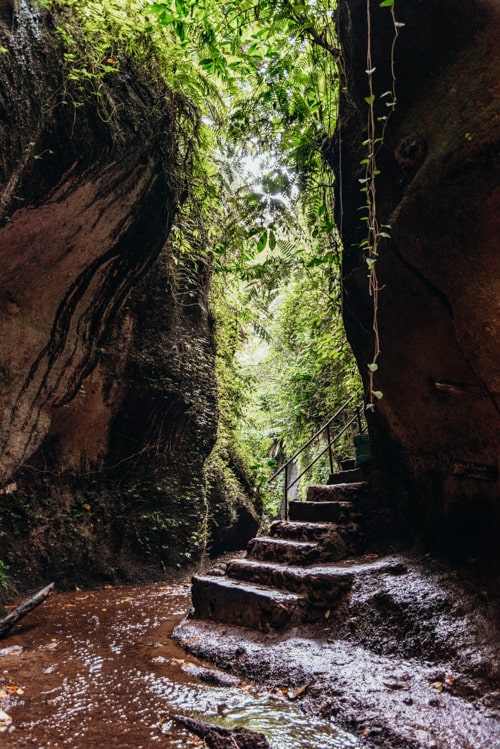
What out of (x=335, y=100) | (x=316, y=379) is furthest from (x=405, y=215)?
(x=316, y=379)

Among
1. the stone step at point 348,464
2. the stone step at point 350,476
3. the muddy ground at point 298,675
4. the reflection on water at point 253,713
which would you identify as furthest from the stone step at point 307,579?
the stone step at point 348,464

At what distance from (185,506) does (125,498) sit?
1037mm

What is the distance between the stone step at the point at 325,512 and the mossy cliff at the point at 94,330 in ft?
8.25

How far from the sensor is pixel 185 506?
7633mm

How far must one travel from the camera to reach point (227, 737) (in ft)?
7.77

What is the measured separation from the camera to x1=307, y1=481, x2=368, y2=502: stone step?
565 centimetres

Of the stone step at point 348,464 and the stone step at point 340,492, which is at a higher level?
the stone step at point 348,464

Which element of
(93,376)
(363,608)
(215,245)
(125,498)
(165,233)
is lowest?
(363,608)

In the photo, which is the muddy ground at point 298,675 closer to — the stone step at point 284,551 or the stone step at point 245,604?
the stone step at point 245,604

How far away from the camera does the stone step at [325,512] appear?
17.6 feet

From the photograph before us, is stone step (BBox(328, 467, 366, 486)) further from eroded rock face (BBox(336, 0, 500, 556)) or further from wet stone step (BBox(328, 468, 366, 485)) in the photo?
eroded rock face (BBox(336, 0, 500, 556))

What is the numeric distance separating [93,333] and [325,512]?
3813 mm

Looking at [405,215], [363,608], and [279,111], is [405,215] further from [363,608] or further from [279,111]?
[363,608]

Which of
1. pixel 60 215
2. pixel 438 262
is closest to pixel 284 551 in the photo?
pixel 438 262
